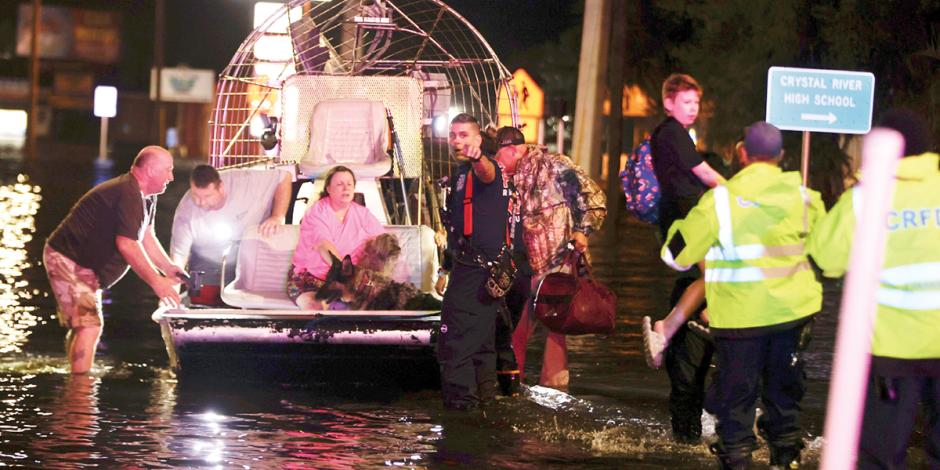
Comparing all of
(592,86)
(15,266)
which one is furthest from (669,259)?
(592,86)

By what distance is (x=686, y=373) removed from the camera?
28.0ft

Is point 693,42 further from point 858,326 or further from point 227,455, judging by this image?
point 858,326

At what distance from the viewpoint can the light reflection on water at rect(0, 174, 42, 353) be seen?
1293 centimetres

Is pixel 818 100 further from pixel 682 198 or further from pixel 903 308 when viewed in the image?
pixel 903 308

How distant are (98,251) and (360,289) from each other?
1710 millimetres

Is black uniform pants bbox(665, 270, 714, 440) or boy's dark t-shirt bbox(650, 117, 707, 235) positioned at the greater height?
boy's dark t-shirt bbox(650, 117, 707, 235)

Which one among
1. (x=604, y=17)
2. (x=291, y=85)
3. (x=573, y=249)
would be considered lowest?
(x=573, y=249)

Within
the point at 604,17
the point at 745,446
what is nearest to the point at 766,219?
the point at 745,446

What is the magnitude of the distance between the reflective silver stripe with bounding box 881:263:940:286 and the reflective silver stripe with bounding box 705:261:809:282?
102 cm

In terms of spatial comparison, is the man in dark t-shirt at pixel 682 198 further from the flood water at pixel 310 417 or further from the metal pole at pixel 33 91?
the metal pole at pixel 33 91

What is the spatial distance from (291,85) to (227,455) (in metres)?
5.68

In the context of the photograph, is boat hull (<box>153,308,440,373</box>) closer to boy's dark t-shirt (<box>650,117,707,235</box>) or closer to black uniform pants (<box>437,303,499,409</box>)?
black uniform pants (<box>437,303,499,409</box>)

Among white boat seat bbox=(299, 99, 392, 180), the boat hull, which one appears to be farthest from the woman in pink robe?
white boat seat bbox=(299, 99, 392, 180)

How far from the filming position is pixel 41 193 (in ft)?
105
